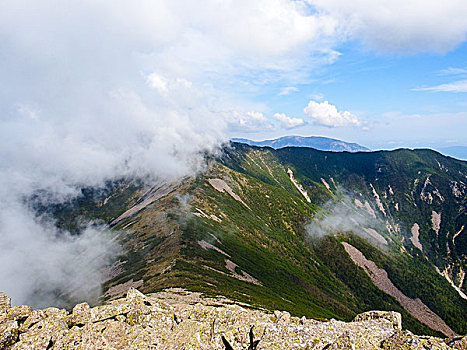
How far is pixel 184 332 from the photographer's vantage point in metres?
21.4

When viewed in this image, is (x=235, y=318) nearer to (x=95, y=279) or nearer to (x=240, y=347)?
(x=240, y=347)

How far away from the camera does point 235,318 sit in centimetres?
2219

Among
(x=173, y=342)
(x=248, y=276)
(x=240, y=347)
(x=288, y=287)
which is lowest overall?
(x=288, y=287)

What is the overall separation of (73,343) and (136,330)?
4.46 m

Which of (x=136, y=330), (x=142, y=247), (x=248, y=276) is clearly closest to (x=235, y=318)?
(x=136, y=330)

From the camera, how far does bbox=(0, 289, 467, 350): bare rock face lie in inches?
712

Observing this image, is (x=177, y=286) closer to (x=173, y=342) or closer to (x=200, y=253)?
(x=200, y=253)

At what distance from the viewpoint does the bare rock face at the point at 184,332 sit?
18.1m

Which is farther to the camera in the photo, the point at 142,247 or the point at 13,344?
the point at 142,247

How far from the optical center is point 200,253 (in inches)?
6511

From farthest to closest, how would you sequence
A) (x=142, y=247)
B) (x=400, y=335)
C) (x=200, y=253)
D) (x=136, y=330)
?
(x=142, y=247) → (x=200, y=253) → (x=136, y=330) → (x=400, y=335)

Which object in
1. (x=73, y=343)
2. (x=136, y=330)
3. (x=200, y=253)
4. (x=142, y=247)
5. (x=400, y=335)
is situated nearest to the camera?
(x=400, y=335)

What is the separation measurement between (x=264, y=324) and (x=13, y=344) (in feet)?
67.0

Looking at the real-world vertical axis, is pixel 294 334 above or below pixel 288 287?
above
